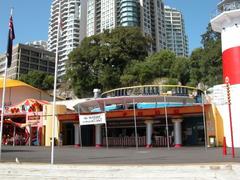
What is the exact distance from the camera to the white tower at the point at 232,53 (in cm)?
2931

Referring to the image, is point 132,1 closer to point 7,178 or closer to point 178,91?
point 178,91

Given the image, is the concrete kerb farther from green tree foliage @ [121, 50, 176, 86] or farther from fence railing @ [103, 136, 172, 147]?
green tree foliage @ [121, 50, 176, 86]

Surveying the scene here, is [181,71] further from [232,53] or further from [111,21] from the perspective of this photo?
[111,21]

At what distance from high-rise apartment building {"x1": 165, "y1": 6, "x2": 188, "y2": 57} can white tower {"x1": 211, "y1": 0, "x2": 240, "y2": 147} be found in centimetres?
13535

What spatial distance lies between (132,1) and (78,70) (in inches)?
3135

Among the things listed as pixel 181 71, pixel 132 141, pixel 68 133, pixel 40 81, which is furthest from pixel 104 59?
pixel 132 141

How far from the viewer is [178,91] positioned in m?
37.1

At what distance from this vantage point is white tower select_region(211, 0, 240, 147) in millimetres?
29312

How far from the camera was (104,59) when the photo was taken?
2766 inches

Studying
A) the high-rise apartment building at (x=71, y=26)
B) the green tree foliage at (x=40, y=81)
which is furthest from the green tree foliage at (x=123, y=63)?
the high-rise apartment building at (x=71, y=26)

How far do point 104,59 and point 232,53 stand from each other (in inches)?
1660

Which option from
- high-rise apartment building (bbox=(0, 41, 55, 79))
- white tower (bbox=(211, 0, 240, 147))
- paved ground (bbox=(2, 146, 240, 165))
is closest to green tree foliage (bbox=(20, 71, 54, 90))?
high-rise apartment building (bbox=(0, 41, 55, 79))

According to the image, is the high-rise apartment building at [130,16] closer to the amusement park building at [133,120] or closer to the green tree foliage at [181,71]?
the green tree foliage at [181,71]

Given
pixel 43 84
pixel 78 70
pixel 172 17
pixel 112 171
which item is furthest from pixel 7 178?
pixel 172 17
